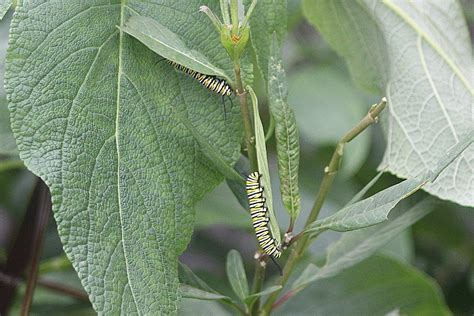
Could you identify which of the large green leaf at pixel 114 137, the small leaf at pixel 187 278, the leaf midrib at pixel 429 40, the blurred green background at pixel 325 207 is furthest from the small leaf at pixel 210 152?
the blurred green background at pixel 325 207

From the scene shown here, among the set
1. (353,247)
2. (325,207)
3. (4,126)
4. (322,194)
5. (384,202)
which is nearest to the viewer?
(384,202)

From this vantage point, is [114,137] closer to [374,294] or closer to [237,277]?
[237,277]

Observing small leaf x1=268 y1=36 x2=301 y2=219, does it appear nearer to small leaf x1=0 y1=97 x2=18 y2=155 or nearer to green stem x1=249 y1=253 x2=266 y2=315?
green stem x1=249 y1=253 x2=266 y2=315

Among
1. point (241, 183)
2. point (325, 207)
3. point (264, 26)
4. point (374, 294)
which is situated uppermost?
point (264, 26)

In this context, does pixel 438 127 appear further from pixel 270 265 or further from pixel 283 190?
pixel 270 265

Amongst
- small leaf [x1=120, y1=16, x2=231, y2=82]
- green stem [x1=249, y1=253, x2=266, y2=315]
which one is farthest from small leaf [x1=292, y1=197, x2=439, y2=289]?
small leaf [x1=120, y1=16, x2=231, y2=82]

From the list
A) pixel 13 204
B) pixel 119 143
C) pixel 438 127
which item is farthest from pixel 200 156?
pixel 13 204

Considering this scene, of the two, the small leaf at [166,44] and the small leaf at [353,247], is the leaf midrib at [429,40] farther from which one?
the small leaf at [166,44]

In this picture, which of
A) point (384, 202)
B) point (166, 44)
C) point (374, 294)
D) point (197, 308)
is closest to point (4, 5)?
point (166, 44)
